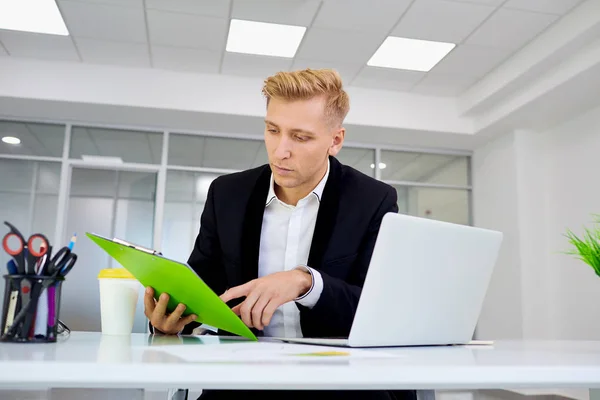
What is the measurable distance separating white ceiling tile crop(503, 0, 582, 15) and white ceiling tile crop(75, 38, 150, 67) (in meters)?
2.85

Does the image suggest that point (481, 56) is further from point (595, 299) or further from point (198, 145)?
point (198, 145)

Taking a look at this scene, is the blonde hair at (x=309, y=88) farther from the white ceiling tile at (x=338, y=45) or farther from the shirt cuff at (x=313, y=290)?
the white ceiling tile at (x=338, y=45)

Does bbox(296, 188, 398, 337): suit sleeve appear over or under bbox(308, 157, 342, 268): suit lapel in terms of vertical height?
under

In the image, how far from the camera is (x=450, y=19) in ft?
13.0

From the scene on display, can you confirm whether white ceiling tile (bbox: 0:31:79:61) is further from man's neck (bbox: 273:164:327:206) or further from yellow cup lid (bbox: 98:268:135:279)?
yellow cup lid (bbox: 98:268:135:279)

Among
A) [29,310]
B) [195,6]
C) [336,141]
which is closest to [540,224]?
[195,6]

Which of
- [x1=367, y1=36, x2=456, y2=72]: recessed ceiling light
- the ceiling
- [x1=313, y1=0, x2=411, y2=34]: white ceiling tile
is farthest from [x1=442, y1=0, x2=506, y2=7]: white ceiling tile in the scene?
[x1=367, y1=36, x2=456, y2=72]: recessed ceiling light

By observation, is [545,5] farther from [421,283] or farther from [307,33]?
[421,283]

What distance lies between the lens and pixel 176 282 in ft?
2.86

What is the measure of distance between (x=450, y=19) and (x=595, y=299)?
→ 8.65ft

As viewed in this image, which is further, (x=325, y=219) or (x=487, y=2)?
(x=487, y=2)

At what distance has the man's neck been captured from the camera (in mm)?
1438

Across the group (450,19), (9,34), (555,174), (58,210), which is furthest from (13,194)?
(555,174)

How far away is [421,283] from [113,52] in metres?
4.40
